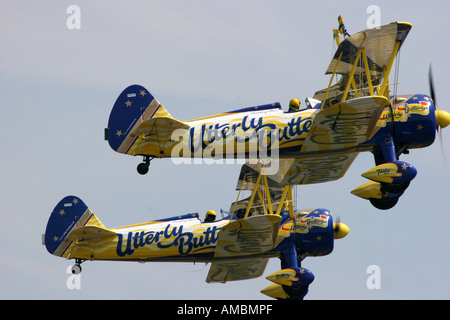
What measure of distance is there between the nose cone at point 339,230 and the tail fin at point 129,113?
5925mm

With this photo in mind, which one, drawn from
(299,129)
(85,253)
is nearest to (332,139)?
(299,129)

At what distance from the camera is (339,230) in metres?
30.6

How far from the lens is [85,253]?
3019cm

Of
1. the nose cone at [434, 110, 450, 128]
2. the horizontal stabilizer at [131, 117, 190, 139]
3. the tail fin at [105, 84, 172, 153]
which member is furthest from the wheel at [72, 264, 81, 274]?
the nose cone at [434, 110, 450, 128]

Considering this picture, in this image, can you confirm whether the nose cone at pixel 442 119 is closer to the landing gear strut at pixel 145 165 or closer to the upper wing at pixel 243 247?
the upper wing at pixel 243 247

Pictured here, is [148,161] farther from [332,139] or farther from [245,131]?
[332,139]

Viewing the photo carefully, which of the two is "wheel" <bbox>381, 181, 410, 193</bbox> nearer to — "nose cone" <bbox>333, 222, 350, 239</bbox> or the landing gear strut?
"nose cone" <bbox>333, 222, 350, 239</bbox>

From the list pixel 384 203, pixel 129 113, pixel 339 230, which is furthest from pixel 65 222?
pixel 384 203

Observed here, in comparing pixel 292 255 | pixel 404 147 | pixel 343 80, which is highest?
pixel 343 80

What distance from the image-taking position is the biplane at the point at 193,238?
30.1 m

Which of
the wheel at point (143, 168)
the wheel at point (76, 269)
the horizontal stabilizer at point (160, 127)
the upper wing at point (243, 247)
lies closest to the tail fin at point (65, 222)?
the wheel at point (76, 269)

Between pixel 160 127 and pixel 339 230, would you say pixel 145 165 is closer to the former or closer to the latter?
pixel 160 127

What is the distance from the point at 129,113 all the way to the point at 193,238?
13.8ft

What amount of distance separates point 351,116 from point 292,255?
17.7 feet
